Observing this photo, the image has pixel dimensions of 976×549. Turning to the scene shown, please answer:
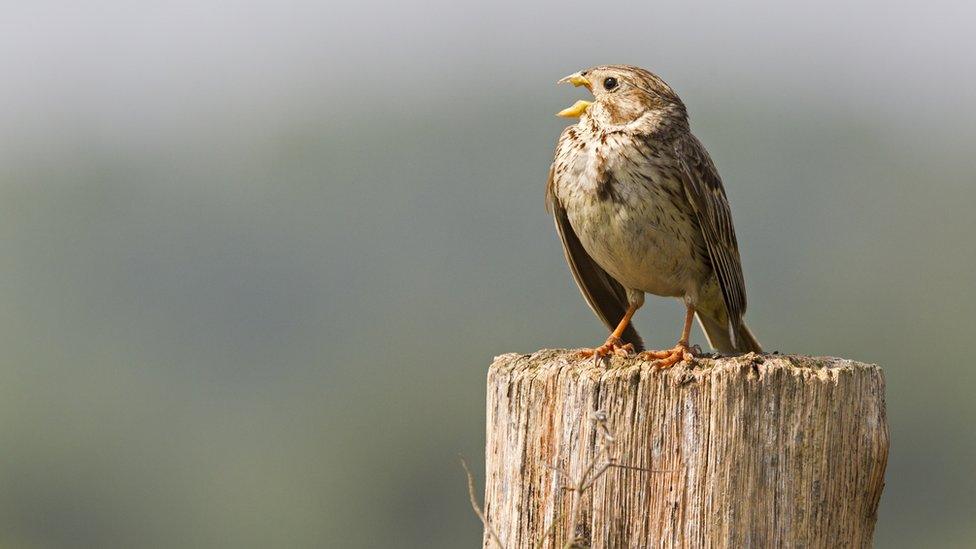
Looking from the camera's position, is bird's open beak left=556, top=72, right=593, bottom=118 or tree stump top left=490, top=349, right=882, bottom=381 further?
bird's open beak left=556, top=72, right=593, bottom=118

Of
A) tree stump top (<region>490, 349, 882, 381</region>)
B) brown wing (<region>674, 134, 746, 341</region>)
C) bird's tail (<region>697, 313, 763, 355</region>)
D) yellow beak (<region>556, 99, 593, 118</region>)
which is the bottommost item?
bird's tail (<region>697, 313, 763, 355</region>)

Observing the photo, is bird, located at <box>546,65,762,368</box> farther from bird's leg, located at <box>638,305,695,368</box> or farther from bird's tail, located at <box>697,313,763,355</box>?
bird's leg, located at <box>638,305,695,368</box>

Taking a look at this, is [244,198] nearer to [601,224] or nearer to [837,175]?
[837,175]

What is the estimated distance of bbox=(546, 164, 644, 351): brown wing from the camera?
8398 millimetres

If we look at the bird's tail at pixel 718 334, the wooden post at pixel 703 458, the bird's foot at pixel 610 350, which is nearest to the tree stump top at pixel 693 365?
the wooden post at pixel 703 458

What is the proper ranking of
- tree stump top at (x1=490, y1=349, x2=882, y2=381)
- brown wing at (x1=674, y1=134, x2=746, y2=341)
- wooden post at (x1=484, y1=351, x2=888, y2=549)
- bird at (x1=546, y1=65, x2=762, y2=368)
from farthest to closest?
1. brown wing at (x1=674, y1=134, x2=746, y2=341)
2. bird at (x1=546, y1=65, x2=762, y2=368)
3. tree stump top at (x1=490, y1=349, x2=882, y2=381)
4. wooden post at (x1=484, y1=351, x2=888, y2=549)

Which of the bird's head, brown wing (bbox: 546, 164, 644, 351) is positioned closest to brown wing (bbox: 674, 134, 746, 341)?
the bird's head

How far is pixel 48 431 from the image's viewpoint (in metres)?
99.4

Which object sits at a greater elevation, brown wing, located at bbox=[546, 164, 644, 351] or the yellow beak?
the yellow beak

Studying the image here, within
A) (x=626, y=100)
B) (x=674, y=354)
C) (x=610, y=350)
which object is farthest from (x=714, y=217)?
(x=674, y=354)

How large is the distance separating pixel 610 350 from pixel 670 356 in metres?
0.60

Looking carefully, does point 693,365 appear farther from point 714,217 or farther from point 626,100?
point 626,100

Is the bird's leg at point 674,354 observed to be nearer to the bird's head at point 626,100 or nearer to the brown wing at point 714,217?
the brown wing at point 714,217

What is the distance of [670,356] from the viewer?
20.9 feet
